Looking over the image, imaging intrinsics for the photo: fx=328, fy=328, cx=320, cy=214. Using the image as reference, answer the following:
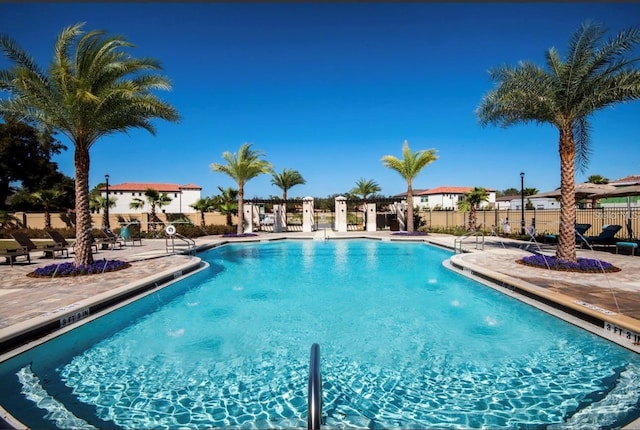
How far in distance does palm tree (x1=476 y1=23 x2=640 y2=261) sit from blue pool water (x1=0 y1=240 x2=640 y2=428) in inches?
213

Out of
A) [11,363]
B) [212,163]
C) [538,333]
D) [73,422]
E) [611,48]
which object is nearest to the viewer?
[73,422]

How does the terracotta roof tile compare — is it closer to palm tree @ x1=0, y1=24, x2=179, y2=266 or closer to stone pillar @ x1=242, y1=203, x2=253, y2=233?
stone pillar @ x1=242, y1=203, x2=253, y2=233

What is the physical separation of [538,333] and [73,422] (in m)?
7.25

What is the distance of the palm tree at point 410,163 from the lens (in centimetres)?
2541

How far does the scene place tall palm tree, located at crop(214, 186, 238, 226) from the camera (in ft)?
96.6

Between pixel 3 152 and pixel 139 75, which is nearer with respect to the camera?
pixel 139 75

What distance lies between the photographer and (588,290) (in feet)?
24.5

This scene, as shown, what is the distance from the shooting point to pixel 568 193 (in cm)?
1050

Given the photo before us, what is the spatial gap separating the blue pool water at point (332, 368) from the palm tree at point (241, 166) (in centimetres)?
1798

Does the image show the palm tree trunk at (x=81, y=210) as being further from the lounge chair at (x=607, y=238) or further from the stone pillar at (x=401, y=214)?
the stone pillar at (x=401, y=214)

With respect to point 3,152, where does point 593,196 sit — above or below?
below

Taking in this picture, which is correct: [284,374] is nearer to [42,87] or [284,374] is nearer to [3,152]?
[42,87]

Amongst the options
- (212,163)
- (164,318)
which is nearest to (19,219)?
(212,163)

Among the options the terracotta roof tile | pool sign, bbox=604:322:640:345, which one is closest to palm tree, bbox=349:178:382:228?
pool sign, bbox=604:322:640:345
